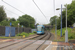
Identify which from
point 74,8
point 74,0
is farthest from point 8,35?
point 74,0

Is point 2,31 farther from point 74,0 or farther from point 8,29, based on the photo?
point 74,0

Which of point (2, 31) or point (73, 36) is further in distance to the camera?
point (2, 31)

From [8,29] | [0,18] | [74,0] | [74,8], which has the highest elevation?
[74,0]

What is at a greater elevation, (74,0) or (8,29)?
(74,0)

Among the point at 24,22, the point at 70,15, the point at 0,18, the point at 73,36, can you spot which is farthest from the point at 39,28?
the point at 24,22

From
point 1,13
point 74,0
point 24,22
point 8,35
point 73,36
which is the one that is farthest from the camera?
Result: point 24,22

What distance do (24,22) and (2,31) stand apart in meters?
46.2

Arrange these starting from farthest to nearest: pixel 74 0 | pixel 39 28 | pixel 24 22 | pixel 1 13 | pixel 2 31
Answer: pixel 24 22
pixel 39 28
pixel 74 0
pixel 1 13
pixel 2 31

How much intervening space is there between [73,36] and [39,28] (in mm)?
18229

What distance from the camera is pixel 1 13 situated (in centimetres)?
3091

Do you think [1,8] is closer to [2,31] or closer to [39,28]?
[2,31]

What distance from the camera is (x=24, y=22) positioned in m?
74.9

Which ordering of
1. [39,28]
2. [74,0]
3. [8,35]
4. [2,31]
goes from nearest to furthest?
1. [8,35]
2. [2,31]
3. [74,0]
4. [39,28]

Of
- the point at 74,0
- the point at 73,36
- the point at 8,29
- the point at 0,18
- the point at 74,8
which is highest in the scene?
the point at 74,0
